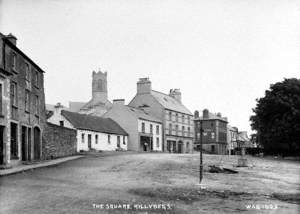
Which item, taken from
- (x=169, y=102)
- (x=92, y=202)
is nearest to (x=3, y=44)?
(x=92, y=202)

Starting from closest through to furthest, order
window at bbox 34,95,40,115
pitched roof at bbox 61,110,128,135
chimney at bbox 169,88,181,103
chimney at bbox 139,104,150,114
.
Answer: window at bbox 34,95,40,115, pitched roof at bbox 61,110,128,135, chimney at bbox 139,104,150,114, chimney at bbox 169,88,181,103

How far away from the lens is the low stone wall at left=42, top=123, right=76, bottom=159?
29.6 m

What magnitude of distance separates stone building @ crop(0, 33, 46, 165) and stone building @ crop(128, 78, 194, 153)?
1404 inches

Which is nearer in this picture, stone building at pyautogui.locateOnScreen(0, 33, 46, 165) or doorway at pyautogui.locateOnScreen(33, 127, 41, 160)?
stone building at pyautogui.locateOnScreen(0, 33, 46, 165)

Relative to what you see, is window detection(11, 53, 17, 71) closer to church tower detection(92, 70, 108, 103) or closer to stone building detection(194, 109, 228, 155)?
church tower detection(92, 70, 108, 103)

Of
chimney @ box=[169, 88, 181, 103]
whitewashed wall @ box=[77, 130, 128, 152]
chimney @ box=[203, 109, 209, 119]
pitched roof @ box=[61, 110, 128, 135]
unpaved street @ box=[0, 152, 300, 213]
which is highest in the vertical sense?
chimney @ box=[169, 88, 181, 103]

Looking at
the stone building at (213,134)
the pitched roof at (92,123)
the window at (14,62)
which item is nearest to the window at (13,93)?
the window at (14,62)

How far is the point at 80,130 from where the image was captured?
42.9m

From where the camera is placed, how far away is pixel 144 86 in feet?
216

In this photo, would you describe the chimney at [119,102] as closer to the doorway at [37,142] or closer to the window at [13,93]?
the doorway at [37,142]

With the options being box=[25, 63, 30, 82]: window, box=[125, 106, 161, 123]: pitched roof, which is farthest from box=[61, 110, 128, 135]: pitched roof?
box=[25, 63, 30, 82]: window

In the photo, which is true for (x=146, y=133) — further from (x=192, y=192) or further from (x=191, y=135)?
(x=192, y=192)

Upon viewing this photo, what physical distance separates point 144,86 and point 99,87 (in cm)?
1854

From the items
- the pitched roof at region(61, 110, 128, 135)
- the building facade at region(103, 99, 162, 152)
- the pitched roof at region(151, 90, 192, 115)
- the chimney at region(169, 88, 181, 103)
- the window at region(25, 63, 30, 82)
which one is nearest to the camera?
the window at region(25, 63, 30, 82)
